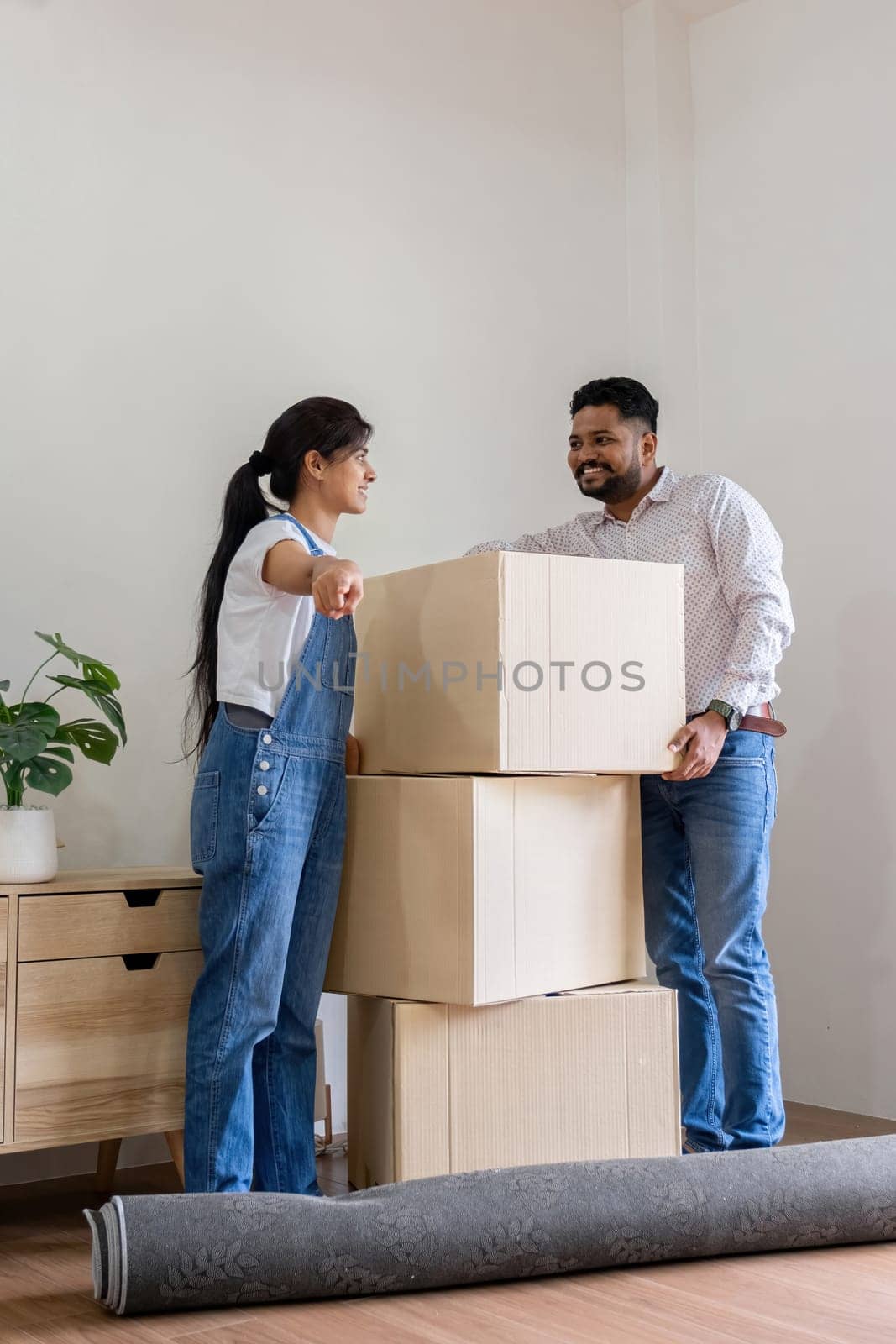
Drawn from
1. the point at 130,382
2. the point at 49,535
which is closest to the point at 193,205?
the point at 130,382

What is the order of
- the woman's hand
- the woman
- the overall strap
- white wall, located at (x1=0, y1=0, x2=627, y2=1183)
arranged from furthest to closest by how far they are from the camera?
white wall, located at (x1=0, y1=0, x2=627, y2=1183) → the overall strap → the woman → the woman's hand

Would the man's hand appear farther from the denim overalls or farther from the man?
the denim overalls

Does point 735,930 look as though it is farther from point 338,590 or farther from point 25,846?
point 25,846

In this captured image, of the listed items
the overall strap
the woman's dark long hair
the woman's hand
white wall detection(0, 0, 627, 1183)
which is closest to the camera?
the woman's hand

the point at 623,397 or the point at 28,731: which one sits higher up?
the point at 623,397

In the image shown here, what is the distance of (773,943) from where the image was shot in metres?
2.93

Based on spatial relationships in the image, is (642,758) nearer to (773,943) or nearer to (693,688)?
(693,688)

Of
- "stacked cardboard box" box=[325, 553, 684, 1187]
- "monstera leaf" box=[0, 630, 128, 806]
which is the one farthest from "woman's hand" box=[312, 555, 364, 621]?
"monstera leaf" box=[0, 630, 128, 806]

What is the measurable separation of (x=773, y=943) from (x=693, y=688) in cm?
91

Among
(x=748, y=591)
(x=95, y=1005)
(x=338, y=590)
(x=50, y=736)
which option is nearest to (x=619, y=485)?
(x=748, y=591)

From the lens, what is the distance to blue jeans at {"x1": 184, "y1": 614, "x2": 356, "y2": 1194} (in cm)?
178

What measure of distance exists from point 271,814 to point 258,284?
125 cm

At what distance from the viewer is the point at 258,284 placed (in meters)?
2.59

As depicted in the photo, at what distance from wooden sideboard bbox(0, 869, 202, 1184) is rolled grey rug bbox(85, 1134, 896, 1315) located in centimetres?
39
